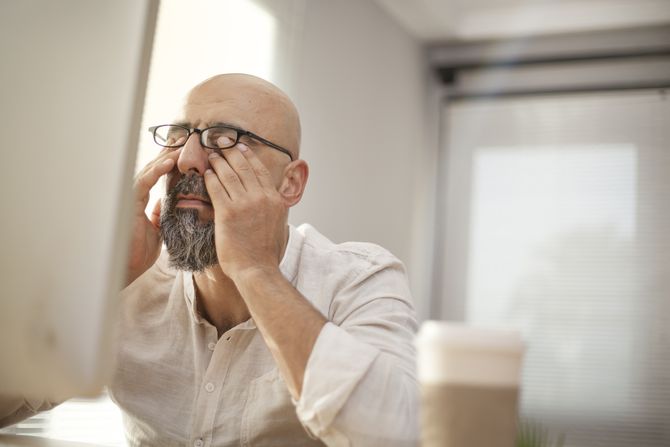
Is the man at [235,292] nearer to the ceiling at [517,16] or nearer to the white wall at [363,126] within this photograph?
the white wall at [363,126]

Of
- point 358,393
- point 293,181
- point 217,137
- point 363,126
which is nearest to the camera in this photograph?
point 358,393

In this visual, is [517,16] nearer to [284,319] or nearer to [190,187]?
[190,187]

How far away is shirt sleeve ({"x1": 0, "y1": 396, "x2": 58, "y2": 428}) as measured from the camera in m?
1.01

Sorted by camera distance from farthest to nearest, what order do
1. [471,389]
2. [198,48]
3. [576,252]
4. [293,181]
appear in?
1. [576,252]
2. [198,48]
3. [293,181]
4. [471,389]

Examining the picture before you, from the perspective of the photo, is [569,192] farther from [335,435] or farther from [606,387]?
[335,435]

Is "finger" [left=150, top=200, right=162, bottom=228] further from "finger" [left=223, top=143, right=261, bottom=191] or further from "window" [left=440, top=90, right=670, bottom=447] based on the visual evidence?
"window" [left=440, top=90, right=670, bottom=447]

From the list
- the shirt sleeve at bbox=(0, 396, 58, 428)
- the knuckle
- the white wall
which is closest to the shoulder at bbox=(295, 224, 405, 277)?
the knuckle

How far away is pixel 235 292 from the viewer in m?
1.17

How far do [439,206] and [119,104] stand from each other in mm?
3280

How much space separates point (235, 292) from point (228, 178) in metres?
0.22

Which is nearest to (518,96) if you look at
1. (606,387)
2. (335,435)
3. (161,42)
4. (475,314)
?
(475,314)

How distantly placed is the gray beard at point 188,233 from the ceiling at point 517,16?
91.6 inches

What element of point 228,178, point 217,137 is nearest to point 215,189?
point 228,178

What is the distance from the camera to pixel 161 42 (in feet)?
5.69
